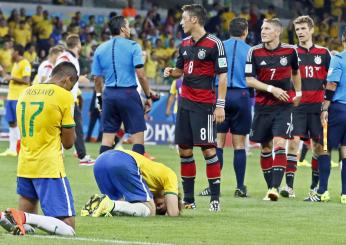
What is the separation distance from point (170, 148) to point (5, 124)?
15.6ft

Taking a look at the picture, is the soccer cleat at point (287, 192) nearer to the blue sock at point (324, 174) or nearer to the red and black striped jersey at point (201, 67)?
the blue sock at point (324, 174)

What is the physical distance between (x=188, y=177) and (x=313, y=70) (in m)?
2.96

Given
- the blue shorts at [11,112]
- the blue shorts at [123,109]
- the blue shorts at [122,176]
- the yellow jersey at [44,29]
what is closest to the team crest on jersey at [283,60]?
the blue shorts at [123,109]

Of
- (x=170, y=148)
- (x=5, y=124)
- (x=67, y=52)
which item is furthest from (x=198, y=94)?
(x=5, y=124)

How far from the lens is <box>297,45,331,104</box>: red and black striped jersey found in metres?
15.4

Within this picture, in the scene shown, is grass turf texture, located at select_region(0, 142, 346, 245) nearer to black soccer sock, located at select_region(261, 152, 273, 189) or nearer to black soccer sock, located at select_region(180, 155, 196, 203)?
black soccer sock, located at select_region(180, 155, 196, 203)

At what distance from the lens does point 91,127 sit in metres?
29.2

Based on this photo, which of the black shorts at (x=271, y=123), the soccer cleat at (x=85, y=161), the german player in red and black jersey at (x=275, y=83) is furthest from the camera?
the soccer cleat at (x=85, y=161)

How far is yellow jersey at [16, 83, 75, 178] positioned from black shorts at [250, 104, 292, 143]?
4962 millimetres

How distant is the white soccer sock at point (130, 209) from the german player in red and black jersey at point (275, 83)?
2.94 metres

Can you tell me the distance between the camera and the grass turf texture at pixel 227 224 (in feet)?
34.8

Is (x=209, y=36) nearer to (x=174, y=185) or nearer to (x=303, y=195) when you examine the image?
(x=174, y=185)

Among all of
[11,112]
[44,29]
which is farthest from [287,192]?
[44,29]

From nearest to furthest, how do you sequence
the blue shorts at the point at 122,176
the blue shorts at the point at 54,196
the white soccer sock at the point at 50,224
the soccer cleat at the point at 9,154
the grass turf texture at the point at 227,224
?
the white soccer sock at the point at 50,224 → the blue shorts at the point at 54,196 → the grass turf texture at the point at 227,224 → the blue shorts at the point at 122,176 → the soccer cleat at the point at 9,154
